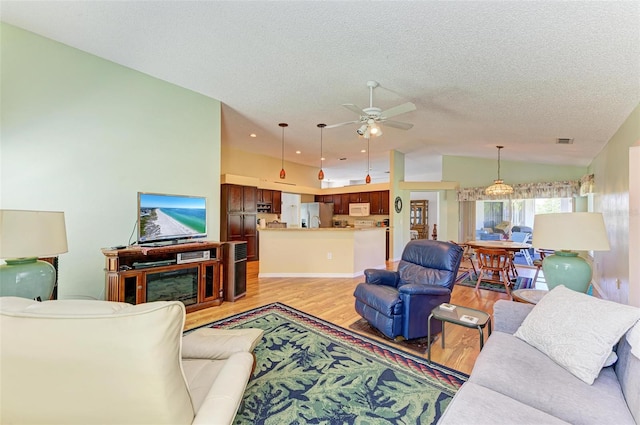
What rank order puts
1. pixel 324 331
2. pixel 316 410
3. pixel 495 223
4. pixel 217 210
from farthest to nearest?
pixel 495 223 < pixel 217 210 < pixel 324 331 < pixel 316 410

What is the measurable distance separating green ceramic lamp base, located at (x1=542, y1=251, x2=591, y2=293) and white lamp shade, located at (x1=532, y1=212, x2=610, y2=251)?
0.49 feet

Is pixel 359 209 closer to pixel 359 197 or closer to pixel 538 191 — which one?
pixel 359 197

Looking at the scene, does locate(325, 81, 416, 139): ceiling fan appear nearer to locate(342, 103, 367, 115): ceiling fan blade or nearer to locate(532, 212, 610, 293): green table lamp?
locate(342, 103, 367, 115): ceiling fan blade

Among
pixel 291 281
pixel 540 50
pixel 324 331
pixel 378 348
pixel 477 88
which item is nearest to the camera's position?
pixel 540 50

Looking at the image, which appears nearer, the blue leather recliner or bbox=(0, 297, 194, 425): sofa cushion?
bbox=(0, 297, 194, 425): sofa cushion

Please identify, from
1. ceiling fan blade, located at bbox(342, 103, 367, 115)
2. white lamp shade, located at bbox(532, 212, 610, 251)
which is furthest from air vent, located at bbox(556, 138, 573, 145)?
ceiling fan blade, located at bbox(342, 103, 367, 115)

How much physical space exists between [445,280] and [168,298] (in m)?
3.16

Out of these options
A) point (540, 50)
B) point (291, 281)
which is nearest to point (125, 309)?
point (540, 50)

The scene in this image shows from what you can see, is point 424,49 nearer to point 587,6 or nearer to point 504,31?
point 504,31

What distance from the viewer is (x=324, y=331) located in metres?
2.82

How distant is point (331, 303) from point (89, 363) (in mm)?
3189

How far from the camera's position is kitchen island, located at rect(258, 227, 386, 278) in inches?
206

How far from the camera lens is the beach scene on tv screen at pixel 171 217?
3271 mm

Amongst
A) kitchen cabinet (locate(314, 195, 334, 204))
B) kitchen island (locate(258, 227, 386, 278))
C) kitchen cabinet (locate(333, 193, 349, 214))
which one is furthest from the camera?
kitchen cabinet (locate(314, 195, 334, 204))
